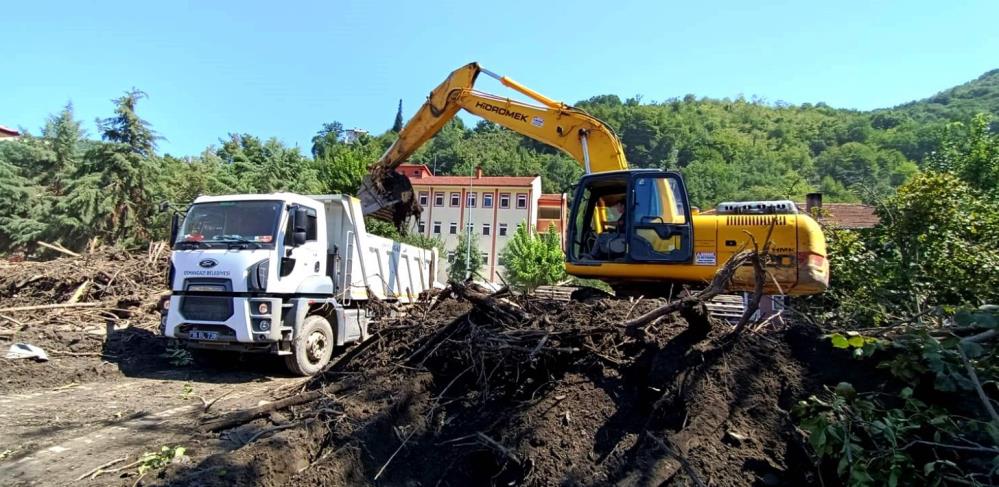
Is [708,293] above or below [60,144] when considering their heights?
below

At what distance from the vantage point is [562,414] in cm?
394

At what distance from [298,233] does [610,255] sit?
4433 millimetres

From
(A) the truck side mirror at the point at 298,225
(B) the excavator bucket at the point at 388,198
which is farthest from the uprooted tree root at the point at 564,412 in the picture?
(B) the excavator bucket at the point at 388,198

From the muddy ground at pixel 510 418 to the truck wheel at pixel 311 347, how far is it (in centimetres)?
224

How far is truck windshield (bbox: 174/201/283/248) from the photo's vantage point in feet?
26.9

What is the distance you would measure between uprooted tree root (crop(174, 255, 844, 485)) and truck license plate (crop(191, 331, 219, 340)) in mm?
3659

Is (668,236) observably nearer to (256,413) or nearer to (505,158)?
(256,413)

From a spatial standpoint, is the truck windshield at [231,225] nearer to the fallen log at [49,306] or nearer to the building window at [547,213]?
the fallen log at [49,306]

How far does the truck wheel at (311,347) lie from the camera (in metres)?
8.42

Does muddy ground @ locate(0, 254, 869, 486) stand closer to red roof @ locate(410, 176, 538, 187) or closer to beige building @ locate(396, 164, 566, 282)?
beige building @ locate(396, 164, 566, 282)

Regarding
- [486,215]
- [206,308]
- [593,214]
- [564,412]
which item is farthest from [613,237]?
[486,215]

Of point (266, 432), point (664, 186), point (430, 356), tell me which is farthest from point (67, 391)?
point (664, 186)

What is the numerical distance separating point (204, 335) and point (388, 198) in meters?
4.04

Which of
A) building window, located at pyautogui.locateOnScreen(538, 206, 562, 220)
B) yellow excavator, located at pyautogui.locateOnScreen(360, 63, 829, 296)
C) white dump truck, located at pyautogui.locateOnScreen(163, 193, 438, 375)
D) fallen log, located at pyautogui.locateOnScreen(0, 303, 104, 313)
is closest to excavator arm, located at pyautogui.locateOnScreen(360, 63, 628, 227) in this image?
yellow excavator, located at pyautogui.locateOnScreen(360, 63, 829, 296)
